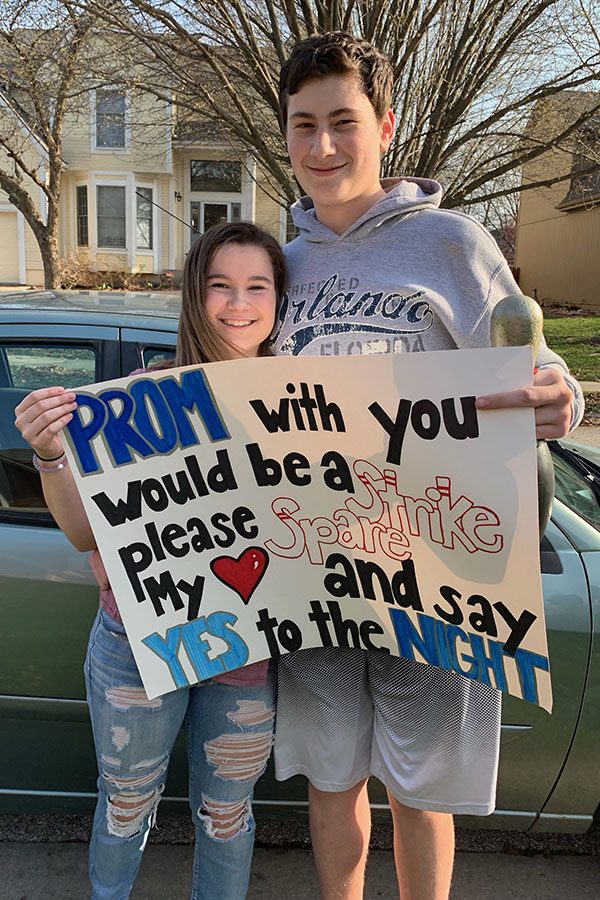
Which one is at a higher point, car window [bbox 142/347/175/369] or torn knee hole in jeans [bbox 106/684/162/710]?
car window [bbox 142/347/175/369]

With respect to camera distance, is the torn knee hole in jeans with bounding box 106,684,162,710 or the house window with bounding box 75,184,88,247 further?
the house window with bounding box 75,184,88,247

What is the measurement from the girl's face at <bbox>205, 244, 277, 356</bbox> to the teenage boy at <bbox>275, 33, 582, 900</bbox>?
89 mm

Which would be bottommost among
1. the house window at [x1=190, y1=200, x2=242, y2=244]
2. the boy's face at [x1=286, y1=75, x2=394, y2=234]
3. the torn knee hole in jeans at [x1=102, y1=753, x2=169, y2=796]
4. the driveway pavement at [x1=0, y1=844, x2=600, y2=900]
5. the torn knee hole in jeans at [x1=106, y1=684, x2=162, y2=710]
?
the driveway pavement at [x1=0, y1=844, x2=600, y2=900]

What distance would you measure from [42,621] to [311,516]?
2.90 ft

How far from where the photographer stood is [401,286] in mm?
1554

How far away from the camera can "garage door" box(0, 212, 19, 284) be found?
22859 millimetres

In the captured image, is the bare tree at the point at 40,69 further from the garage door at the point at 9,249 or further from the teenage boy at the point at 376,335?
the garage door at the point at 9,249

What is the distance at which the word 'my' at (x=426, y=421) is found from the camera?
1.45 metres

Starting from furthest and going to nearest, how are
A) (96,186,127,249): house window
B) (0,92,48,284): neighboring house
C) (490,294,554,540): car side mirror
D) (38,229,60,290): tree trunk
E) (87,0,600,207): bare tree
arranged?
(0,92,48,284): neighboring house
(96,186,127,249): house window
(38,229,60,290): tree trunk
(87,0,600,207): bare tree
(490,294,554,540): car side mirror

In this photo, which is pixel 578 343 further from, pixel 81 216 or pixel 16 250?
pixel 16 250

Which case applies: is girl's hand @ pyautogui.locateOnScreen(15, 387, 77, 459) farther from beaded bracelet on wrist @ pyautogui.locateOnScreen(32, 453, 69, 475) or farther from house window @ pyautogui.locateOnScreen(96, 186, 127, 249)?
house window @ pyautogui.locateOnScreen(96, 186, 127, 249)

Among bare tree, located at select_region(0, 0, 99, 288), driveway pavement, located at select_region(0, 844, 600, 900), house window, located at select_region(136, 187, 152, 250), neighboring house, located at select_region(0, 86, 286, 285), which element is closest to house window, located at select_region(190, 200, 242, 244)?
neighboring house, located at select_region(0, 86, 286, 285)

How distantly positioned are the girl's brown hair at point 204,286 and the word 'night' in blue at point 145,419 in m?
0.10

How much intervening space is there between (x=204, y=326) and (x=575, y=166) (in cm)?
1017
